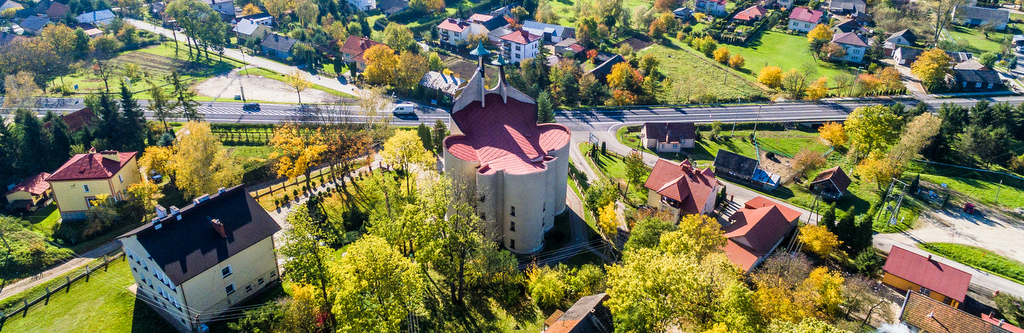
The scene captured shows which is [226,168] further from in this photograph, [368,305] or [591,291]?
[591,291]

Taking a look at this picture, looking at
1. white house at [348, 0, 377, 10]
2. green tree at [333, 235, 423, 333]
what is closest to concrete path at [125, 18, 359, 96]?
white house at [348, 0, 377, 10]

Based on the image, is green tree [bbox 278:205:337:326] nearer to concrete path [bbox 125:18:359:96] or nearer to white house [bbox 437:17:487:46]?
concrete path [bbox 125:18:359:96]

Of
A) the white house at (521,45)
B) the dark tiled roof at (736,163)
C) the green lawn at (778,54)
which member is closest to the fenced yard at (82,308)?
the dark tiled roof at (736,163)

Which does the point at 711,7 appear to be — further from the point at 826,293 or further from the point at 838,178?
the point at 826,293

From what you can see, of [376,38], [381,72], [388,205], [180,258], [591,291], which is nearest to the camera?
[180,258]

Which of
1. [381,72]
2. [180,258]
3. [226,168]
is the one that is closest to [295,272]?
[180,258]

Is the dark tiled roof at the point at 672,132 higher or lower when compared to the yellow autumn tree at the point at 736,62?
lower

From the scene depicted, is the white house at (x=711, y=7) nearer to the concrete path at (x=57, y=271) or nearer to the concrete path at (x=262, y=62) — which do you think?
the concrete path at (x=262, y=62)
